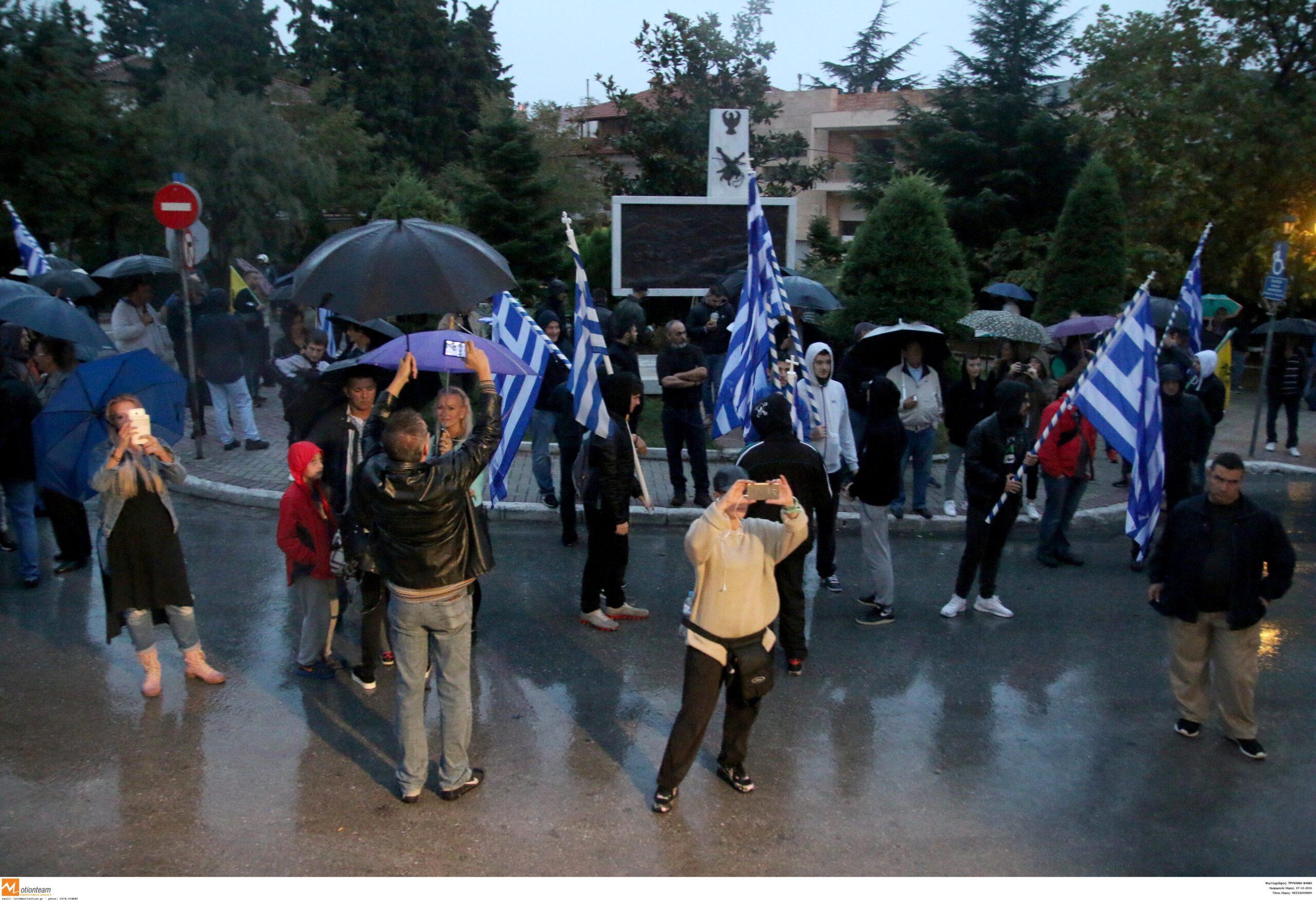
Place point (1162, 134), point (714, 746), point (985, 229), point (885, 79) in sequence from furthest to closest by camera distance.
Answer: point (885, 79), point (985, 229), point (1162, 134), point (714, 746)

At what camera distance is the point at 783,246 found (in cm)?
1775

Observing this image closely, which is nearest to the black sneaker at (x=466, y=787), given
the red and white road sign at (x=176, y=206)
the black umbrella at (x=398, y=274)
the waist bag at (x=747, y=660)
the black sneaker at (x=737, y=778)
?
the black sneaker at (x=737, y=778)

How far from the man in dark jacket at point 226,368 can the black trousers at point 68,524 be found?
3906 mm

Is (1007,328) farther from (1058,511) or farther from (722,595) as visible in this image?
(722,595)

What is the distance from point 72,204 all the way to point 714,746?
856 inches

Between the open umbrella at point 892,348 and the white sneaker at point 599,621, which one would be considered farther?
the open umbrella at point 892,348

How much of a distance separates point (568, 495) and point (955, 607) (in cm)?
327

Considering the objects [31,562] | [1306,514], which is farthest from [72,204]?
[1306,514]

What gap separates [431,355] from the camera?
679 cm

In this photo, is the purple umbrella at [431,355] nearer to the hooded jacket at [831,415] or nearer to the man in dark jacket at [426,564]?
the man in dark jacket at [426,564]

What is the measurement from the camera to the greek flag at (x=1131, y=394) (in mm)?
7637

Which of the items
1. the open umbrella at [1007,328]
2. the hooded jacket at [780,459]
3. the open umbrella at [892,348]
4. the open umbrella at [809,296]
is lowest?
the hooded jacket at [780,459]

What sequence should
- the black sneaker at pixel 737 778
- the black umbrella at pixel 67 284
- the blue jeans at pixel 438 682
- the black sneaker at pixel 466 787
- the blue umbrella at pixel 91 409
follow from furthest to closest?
1. the black umbrella at pixel 67 284
2. the blue umbrella at pixel 91 409
3. the black sneaker at pixel 737 778
4. the black sneaker at pixel 466 787
5. the blue jeans at pixel 438 682

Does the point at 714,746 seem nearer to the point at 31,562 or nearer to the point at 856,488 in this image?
the point at 856,488
